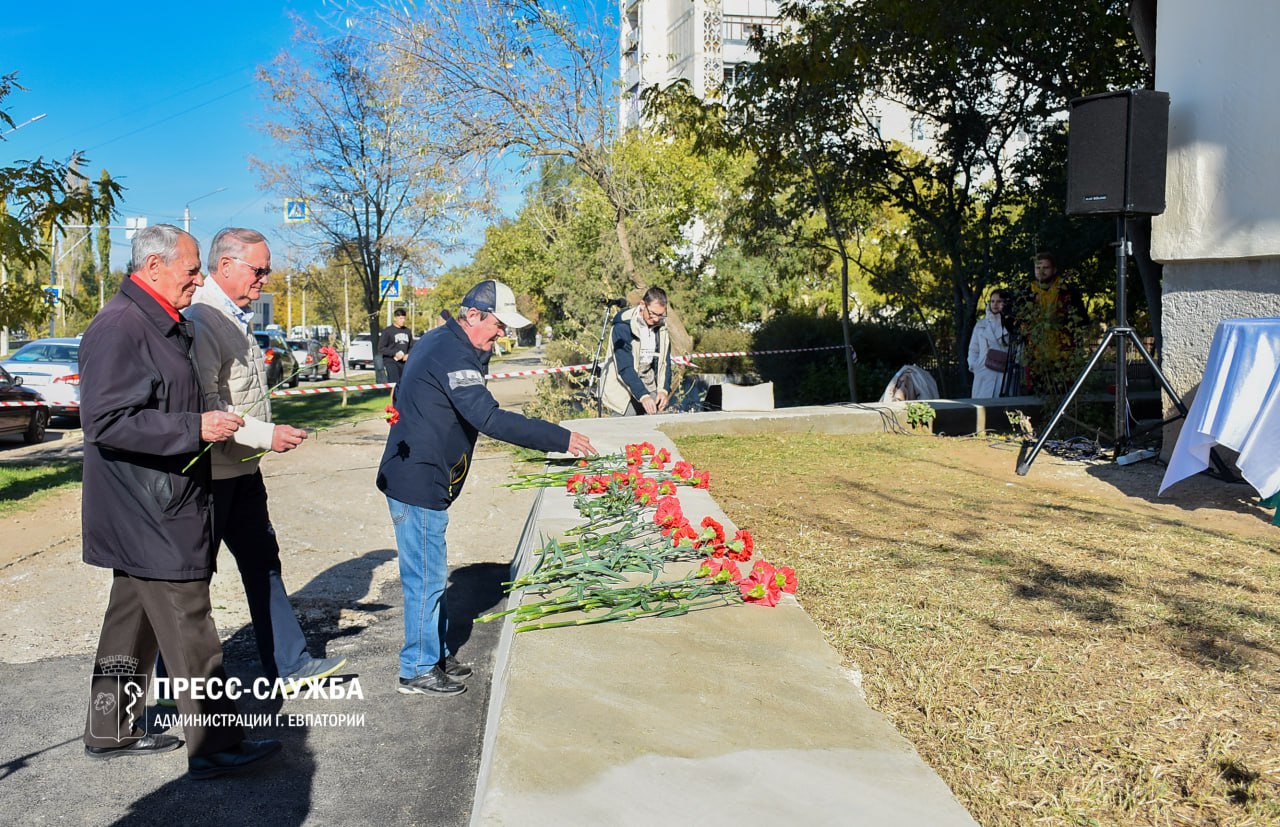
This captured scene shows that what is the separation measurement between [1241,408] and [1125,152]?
7.59 feet

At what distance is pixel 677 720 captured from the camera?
2924mm

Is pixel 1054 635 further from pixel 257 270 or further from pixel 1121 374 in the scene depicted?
pixel 1121 374

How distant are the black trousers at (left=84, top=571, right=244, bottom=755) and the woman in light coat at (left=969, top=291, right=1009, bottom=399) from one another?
917 cm

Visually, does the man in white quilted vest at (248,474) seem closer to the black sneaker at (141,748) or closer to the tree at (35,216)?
the black sneaker at (141,748)

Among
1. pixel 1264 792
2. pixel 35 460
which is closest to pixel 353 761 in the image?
pixel 1264 792

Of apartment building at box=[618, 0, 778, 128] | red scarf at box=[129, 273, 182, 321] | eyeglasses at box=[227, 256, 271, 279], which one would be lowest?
red scarf at box=[129, 273, 182, 321]

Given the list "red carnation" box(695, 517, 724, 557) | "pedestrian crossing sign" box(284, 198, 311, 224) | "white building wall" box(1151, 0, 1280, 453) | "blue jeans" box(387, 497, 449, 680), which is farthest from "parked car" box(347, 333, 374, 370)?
"red carnation" box(695, 517, 724, 557)

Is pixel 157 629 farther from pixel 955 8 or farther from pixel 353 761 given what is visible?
pixel 955 8

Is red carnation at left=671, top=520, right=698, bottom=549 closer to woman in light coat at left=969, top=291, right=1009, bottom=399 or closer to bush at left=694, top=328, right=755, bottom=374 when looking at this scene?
woman in light coat at left=969, top=291, right=1009, bottom=399

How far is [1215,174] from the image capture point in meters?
7.62

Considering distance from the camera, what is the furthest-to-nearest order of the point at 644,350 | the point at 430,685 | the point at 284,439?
the point at 644,350 < the point at 430,685 < the point at 284,439

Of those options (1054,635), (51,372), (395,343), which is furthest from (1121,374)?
(51,372)

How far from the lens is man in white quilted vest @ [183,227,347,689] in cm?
452

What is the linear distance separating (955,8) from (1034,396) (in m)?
4.82
